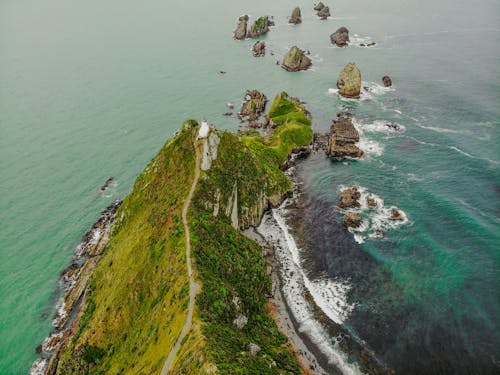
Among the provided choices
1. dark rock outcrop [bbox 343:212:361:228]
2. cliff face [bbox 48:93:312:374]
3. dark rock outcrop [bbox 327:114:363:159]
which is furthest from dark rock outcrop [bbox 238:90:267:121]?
dark rock outcrop [bbox 343:212:361:228]

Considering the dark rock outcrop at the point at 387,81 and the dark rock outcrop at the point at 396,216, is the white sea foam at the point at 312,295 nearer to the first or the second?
the dark rock outcrop at the point at 396,216

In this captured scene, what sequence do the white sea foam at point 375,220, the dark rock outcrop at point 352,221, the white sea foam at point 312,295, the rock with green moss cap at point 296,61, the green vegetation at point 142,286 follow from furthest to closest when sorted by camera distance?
the rock with green moss cap at point 296,61
the dark rock outcrop at point 352,221
the white sea foam at point 375,220
the white sea foam at point 312,295
the green vegetation at point 142,286

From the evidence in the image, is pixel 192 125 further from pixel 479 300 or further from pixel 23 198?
pixel 479 300

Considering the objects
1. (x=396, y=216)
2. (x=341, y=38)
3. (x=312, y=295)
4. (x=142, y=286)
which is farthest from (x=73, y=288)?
(x=341, y=38)

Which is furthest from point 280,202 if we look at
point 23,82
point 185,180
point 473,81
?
point 23,82

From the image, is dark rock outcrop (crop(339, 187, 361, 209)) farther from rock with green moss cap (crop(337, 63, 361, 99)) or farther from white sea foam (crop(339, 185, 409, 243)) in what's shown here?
rock with green moss cap (crop(337, 63, 361, 99))

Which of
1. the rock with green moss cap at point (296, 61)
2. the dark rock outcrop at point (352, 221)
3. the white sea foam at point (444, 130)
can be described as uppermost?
the rock with green moss cap at point (296, 61)

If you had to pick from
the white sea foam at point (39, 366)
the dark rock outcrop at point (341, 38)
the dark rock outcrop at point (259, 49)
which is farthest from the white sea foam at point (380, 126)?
the white sea foam at point (39, 366)
